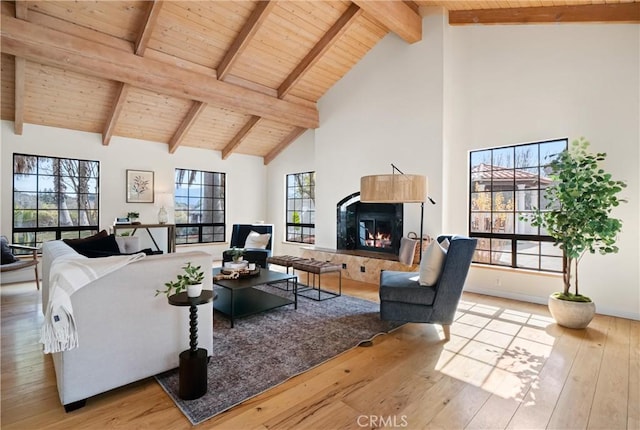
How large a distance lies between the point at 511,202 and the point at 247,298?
364 cm

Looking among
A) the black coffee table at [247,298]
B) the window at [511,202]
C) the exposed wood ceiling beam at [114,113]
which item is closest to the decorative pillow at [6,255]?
the exposed wood ceiling beam at [114,113]

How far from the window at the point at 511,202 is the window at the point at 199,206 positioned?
5367mm

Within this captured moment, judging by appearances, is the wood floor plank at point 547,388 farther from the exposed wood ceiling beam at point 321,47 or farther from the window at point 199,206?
the window at point 199,206

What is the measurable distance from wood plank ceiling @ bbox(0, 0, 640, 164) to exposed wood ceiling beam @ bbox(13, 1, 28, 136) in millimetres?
14

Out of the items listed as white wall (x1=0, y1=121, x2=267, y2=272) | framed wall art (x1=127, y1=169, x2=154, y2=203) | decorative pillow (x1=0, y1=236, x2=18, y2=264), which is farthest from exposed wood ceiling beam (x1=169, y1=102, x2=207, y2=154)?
decorative pillow (x1=0, y1=236, x2=18, y2=264)

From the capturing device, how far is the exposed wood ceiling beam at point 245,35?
4.20m

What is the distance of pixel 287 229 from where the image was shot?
313 inches

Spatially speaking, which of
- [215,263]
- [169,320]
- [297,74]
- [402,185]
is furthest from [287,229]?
[169,320]

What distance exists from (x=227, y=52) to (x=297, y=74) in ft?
4.00

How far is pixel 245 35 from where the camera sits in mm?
4539

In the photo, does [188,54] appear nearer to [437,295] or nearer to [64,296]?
[64,296]

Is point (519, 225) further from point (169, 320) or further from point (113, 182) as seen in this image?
point (113, 182)

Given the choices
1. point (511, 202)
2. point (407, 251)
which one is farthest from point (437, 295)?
point (511, 202)

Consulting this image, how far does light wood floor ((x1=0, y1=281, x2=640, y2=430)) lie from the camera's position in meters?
1.84
